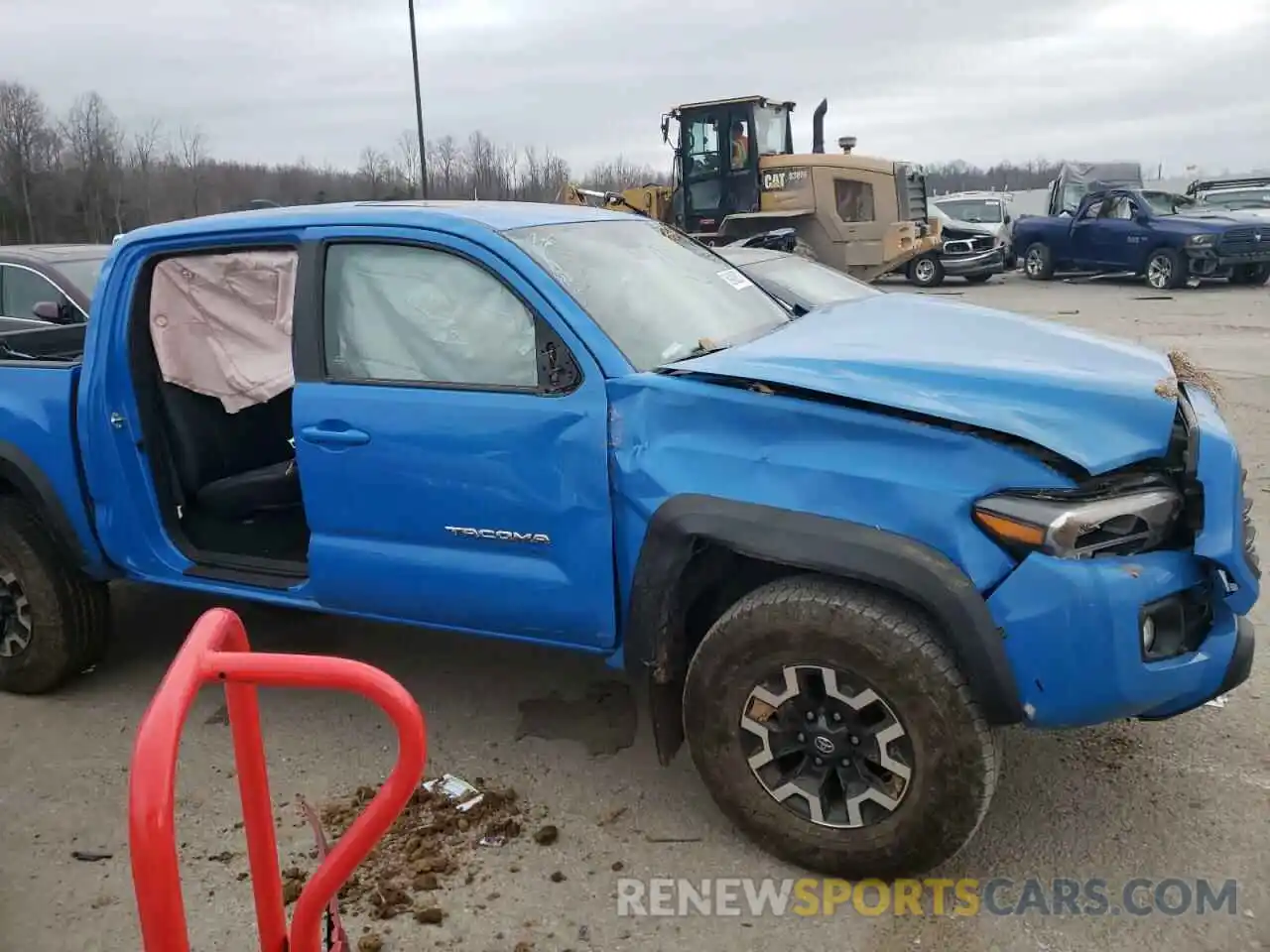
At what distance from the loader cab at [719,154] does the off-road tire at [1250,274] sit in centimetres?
874

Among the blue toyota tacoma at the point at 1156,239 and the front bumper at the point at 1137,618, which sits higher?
the blue toyota tacoma at the point at 1156,239

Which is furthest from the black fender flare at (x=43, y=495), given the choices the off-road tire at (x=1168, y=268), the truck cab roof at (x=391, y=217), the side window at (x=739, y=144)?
the off-road tire at (x=1168, y=268)

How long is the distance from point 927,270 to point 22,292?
56.0 feet

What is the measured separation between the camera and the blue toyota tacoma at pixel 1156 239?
18328 mm

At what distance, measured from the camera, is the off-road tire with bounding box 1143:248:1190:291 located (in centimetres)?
1880

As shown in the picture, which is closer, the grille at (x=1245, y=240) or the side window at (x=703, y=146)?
the grille at (x=1245, y=240)

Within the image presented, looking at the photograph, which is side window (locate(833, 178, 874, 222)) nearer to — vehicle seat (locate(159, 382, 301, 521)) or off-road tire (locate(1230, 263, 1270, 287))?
off-road tire (locate(1230, 263, 1270, 287))

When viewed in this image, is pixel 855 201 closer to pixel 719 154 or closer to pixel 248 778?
pixel 719 154

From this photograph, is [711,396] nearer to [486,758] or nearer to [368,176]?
[486,758]

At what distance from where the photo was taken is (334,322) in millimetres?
3512

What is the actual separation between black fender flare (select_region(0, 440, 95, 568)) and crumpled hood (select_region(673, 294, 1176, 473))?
8.37ft

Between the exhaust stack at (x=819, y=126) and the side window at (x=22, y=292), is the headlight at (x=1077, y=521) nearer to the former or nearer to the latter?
the side window at (x=22, y=292)

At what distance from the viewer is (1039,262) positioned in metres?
22.1

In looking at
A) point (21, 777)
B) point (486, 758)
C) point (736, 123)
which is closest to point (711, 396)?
point (486, 758)
